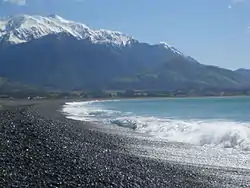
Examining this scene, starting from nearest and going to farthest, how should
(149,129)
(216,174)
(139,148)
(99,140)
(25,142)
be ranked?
(216,174), (25,142), (139,148), (99,140), (149,129)

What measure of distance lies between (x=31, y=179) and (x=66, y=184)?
3.61 ft

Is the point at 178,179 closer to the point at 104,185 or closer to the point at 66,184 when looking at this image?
the point at 104,185

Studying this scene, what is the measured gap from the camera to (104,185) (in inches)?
543

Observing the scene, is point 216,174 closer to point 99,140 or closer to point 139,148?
point 139,148

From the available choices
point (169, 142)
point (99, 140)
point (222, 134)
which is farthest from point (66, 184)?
point (222, 134)

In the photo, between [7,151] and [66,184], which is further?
[7,151]

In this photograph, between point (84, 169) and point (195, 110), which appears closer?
point (84, 169)

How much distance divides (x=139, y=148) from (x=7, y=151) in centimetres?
836

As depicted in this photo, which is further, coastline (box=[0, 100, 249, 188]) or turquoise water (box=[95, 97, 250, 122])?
turquoise water (box=[95, 97, 250, 122])

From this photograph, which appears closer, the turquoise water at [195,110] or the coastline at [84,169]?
the coastline at [84,169]

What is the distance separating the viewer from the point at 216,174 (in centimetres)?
1712

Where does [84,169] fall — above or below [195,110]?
below

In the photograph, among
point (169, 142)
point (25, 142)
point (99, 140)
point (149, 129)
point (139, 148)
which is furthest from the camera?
point (149, 129)

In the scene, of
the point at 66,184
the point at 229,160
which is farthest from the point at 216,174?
the point at 66,184
